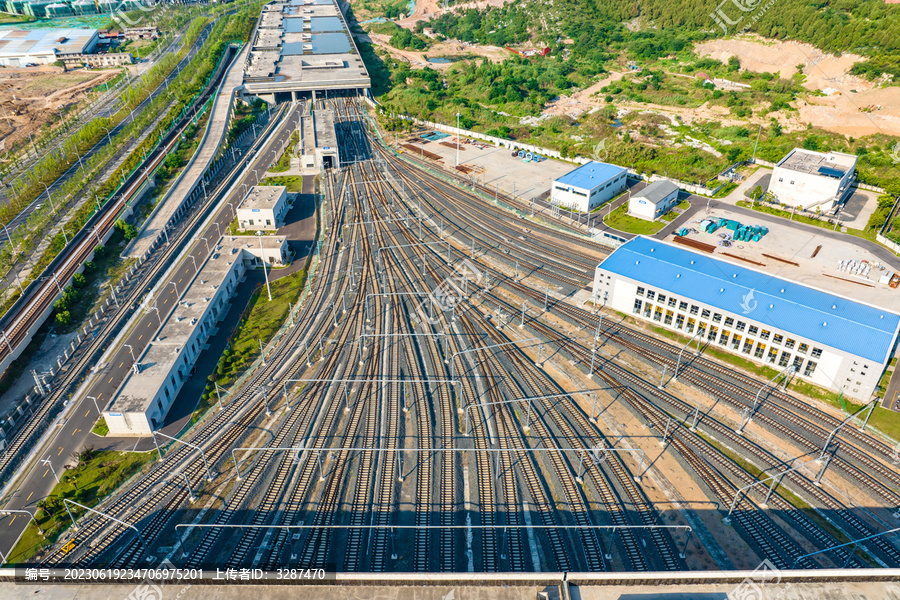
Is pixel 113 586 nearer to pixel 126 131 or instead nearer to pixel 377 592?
pixel 377 592

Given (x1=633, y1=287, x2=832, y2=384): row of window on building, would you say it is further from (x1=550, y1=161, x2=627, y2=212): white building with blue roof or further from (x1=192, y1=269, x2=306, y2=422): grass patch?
(x1=192, y1=269, x2=306, y2=422): grass patch

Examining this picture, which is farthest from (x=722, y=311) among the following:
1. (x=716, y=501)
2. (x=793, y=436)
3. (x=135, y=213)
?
(x=135, y=213)

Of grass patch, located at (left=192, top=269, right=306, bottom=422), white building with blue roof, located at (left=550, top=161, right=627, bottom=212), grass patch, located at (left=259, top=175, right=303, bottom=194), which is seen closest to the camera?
grass patch, located at (left=192, top=269, right=306, bottom=422)

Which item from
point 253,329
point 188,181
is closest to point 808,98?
point 253,329

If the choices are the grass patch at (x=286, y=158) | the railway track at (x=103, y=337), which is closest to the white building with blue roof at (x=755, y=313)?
the railway track at (x=103, y=337)

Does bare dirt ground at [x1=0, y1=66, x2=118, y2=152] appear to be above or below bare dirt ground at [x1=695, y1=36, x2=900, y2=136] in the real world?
below

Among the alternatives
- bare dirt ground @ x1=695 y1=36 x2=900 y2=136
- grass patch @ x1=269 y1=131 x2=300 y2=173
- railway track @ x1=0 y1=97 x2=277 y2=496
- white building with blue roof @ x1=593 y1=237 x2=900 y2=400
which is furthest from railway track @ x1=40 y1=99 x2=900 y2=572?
bare dirt ground @ x1=695 y1=36 x2=900 y2=136

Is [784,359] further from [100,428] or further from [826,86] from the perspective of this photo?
[826,86]
